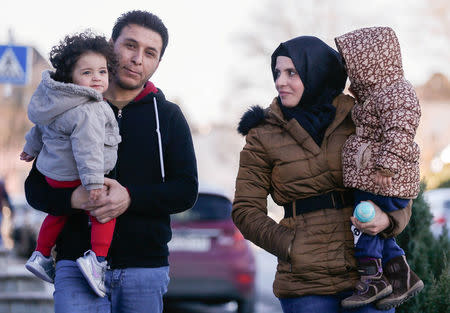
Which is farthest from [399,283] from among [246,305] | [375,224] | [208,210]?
[246,305]

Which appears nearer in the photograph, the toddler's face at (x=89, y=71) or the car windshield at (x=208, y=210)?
the toddler's face at (x=89, y=71)

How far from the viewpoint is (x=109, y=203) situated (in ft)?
11.2

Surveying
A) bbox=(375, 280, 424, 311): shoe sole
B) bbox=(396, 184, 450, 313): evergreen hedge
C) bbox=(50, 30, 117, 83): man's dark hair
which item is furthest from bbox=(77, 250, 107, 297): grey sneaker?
bbox=(396, 184, 450, 313): evergreen hedge

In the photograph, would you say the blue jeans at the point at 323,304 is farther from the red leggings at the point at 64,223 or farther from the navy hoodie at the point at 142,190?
the red leggings at the point at 64,223

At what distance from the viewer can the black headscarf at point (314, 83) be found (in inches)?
139

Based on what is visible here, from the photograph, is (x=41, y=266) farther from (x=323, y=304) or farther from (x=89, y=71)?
(x=323, y=304)

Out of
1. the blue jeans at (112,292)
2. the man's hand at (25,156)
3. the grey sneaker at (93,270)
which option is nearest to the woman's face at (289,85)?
the blue jeans at (112,292)

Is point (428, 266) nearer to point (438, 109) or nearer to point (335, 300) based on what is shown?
point (335, 300)

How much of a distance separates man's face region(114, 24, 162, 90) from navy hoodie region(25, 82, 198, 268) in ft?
0.35

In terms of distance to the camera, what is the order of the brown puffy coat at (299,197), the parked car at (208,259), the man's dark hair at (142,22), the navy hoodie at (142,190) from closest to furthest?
the brown puffy coat at (299,197) → the navy hoodie at (142,190) → the man's dark hair at (142,22) → the parked car at (208,259)

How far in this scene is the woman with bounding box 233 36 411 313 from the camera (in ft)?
11.1

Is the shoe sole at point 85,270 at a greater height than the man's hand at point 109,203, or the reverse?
the man's hand at point 109,203

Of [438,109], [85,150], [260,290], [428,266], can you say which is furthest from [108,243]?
[438,109]

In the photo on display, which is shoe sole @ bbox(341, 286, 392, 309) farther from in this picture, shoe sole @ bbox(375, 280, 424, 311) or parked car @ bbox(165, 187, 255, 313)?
parked car @ bbox(165, 187, 255, 313)
